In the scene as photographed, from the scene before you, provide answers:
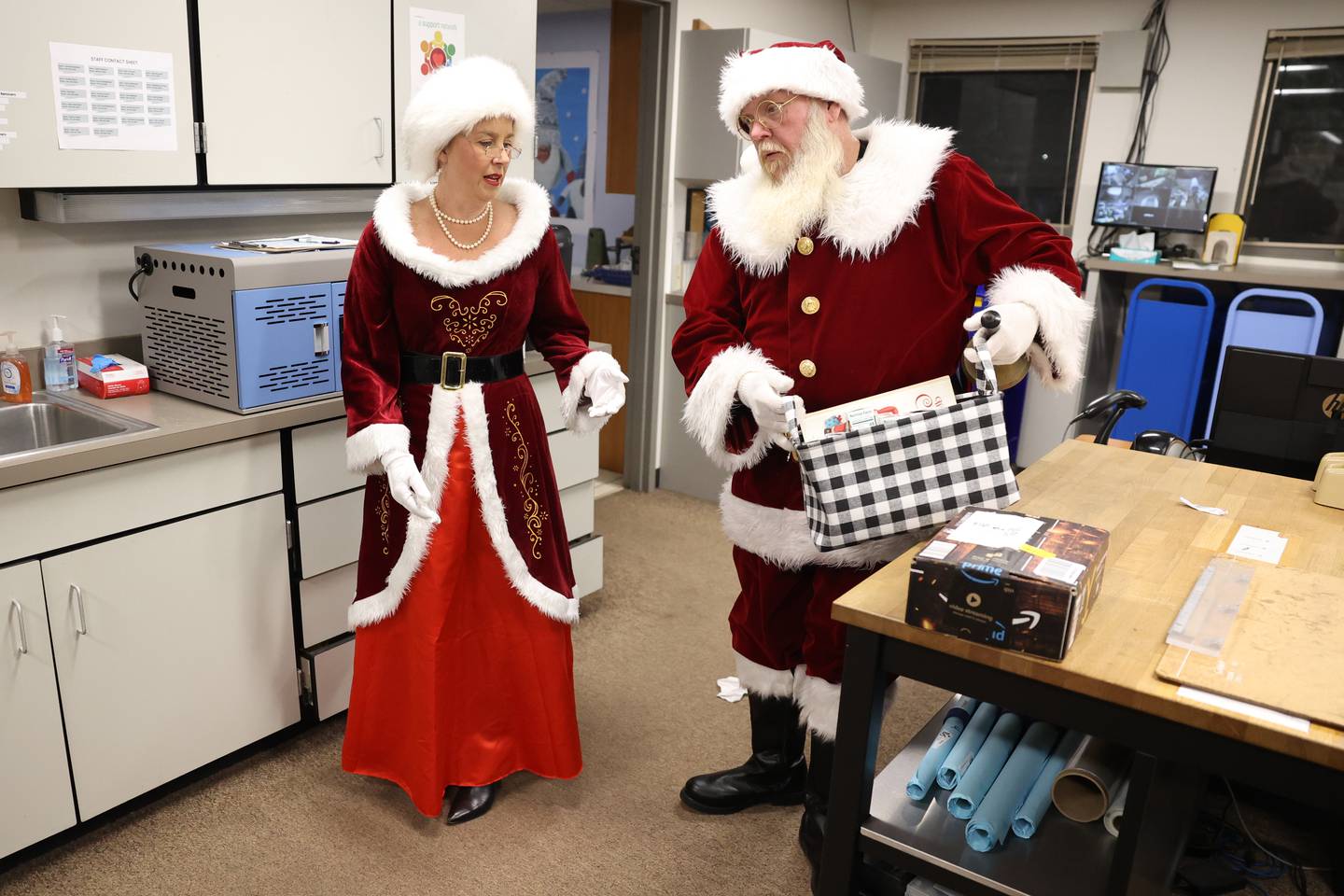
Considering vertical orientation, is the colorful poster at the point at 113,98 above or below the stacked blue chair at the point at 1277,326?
above

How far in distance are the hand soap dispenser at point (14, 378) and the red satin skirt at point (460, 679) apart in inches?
36.7

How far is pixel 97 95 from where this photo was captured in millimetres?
2066

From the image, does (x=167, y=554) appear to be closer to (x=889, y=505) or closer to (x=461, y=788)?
(x=461, y=788)

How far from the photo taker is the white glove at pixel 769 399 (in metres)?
1.69

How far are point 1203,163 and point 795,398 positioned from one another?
3.66m

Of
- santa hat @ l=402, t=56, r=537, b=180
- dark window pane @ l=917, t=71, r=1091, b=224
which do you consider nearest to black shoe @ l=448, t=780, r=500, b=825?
santa hat @ l=402, t=56, r=537, b=180

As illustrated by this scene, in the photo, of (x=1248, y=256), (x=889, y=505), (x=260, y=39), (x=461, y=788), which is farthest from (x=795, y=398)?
(x=1248, y=256)

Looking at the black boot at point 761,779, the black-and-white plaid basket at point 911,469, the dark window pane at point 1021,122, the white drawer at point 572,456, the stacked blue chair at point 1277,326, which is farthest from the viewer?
the dark window pane at point 1021,122

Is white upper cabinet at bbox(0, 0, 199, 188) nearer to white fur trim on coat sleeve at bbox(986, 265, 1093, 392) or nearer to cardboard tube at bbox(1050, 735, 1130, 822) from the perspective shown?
white fur trim on coat sleeve at bbox(986, 265, 1093, 392)

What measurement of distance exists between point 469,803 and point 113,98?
5.46 feet

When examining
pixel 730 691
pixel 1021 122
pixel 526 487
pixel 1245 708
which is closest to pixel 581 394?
pixel 526 487

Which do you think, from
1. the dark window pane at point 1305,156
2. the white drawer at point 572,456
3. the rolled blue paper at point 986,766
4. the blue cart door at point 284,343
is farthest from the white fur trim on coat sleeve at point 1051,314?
the dark window pane at point 1305,156

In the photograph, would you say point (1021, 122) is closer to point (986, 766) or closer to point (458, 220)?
point (458, 220)

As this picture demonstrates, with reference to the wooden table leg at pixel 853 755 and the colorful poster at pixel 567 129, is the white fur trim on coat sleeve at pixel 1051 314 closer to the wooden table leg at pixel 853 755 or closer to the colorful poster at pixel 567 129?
the wooden table leg at pixel 853 755
